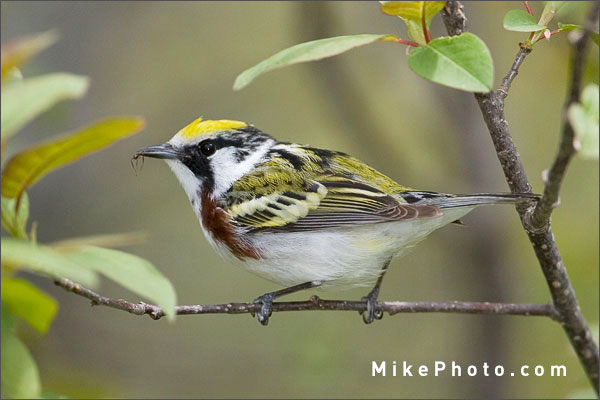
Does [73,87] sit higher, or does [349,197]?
[349,197]

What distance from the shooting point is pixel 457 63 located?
1691 millimetres

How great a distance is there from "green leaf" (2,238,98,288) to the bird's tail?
150 centimetres

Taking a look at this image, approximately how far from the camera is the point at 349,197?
3.38m

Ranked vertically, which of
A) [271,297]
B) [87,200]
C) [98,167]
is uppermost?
[98,167]

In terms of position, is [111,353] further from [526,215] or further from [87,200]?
[526,215]

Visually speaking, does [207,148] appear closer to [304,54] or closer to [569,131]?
[304,54]

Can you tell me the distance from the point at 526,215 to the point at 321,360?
2.71 meters

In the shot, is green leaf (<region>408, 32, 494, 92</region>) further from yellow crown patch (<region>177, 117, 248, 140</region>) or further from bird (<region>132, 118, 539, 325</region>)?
yellow crown patch (<region>177, 117, 248, 140</region>)

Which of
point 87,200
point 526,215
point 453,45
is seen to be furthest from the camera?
point 87,200

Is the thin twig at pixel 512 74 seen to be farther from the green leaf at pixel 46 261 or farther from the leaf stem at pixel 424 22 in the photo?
the green leaf at pixel 46 261

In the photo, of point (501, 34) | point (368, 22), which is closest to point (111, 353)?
point (368, 22)

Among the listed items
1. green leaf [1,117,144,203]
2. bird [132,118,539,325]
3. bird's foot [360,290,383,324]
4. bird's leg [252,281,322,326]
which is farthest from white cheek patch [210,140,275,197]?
green leaf [1,117,144,203]

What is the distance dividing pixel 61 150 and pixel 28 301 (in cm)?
29

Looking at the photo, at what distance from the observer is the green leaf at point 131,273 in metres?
1.33
